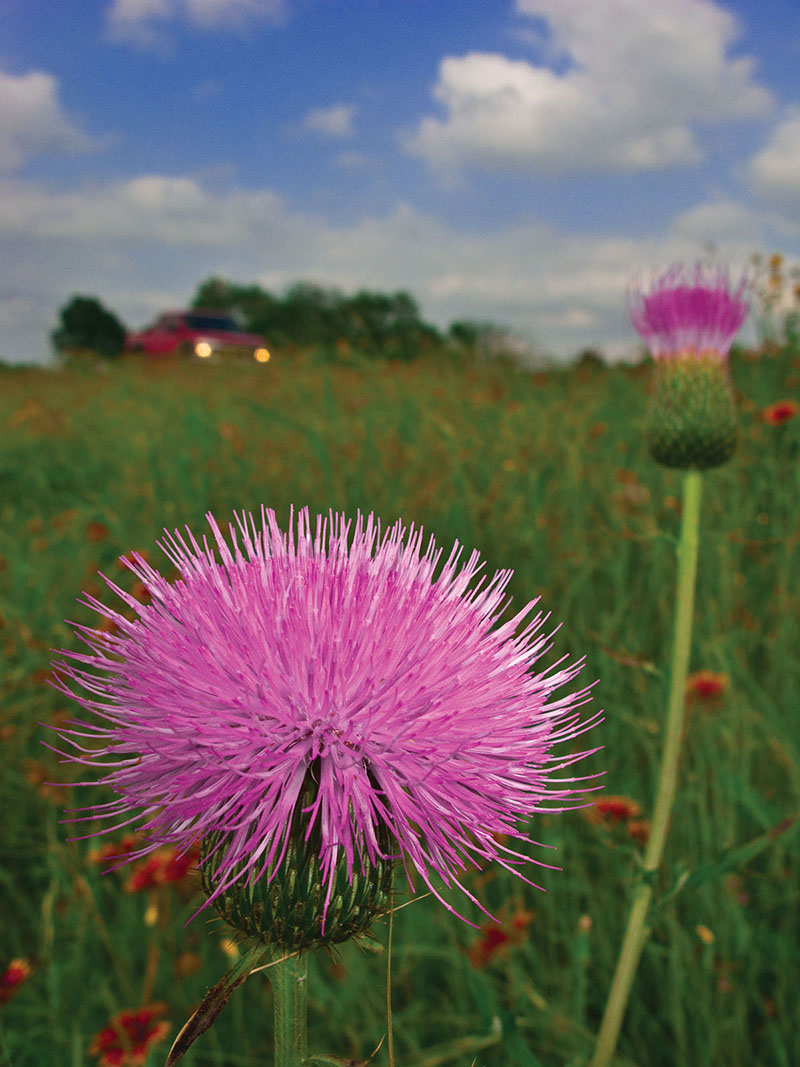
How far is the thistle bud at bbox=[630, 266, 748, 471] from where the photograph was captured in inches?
89.5

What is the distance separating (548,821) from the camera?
245cm

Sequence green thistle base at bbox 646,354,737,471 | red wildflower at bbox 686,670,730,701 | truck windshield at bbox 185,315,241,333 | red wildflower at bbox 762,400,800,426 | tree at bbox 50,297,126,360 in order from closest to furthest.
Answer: green thistle base at bbox 646,354,737,471 < red wildflower at bbox 686,670,730,701 < red wildflower at bbox 762,400,800,426 < truck windshield at bbox 185,315,241,333 < tree at bbox 50,297,126,360

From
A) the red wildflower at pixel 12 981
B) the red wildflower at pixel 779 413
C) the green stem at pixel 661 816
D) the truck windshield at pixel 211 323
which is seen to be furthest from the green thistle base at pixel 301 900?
the truck windshield at pixel 211 323

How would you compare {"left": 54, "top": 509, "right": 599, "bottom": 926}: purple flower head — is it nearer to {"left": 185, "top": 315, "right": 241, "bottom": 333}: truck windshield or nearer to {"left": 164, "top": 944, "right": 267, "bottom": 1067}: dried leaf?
{"left": 164, "top": 944, "right": 267, "bottom": 1067}: dried leaf

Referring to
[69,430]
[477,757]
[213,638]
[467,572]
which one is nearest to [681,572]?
[467,572]

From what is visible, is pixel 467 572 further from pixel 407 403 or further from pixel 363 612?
pixel 407 403

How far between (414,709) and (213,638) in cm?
27

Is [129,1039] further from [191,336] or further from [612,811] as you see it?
[191,336]

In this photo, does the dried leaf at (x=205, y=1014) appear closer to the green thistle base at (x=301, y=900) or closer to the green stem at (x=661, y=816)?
the green thistle base at (x=301, y=900)

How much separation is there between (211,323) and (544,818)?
20.7 meters

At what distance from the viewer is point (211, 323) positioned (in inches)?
848

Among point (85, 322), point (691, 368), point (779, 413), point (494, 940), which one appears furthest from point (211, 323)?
point (85, 322)

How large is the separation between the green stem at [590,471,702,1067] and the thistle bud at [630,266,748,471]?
24 centimetres

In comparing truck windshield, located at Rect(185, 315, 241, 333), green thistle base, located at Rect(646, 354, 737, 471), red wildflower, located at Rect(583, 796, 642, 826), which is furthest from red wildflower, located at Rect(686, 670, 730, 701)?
truck windshield, located at Rect(185, 315, 241, 333)
